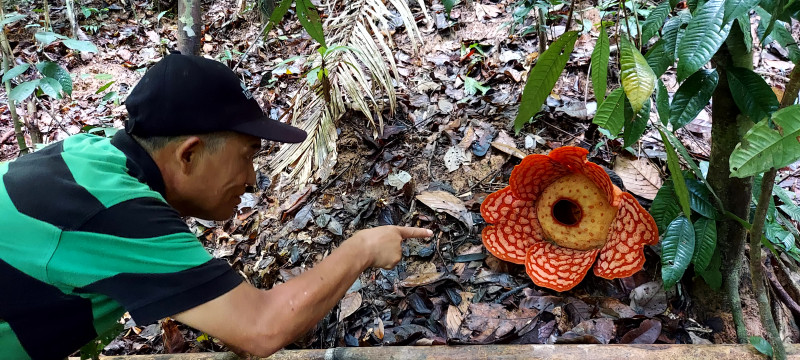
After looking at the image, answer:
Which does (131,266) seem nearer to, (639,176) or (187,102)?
(187,102)

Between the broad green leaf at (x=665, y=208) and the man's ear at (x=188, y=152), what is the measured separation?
1.67 meters

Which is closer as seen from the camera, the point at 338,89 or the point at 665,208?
the point at 665,208

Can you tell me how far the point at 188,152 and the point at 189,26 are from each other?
1537mm

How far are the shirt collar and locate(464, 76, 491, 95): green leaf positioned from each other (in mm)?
2199

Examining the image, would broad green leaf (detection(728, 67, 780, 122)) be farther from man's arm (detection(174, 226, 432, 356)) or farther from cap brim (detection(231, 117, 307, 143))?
cap brim (detection(231, 117, 307, 143))

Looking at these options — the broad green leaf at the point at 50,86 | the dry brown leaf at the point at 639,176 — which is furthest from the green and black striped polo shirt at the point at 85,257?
the dry brown leaf at the point at 639,176

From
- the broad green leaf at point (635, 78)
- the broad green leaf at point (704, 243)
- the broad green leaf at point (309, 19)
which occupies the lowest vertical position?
the broad green leaf at point (704, 243)

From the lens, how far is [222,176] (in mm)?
1635

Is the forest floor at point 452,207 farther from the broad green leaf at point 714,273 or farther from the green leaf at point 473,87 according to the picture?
the broad green leaf at point 714,273

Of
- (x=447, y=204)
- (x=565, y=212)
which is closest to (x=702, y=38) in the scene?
(x=565, y=212)

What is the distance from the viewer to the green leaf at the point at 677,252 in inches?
73.9

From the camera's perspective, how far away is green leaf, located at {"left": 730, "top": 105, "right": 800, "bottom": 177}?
1.09 metres

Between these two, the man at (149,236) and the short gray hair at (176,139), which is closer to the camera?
the man at (149,236)

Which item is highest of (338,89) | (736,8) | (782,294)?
(736,8)
